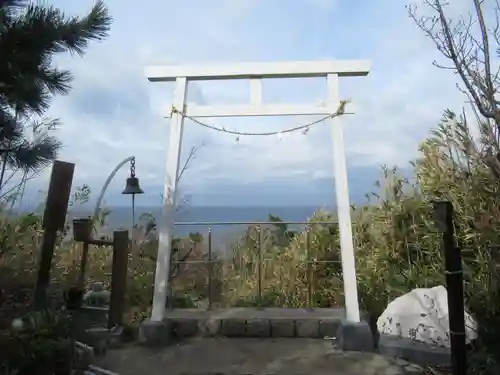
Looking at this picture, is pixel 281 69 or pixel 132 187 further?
pixel 132 187

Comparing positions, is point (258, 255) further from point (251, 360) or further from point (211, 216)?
point (251, 360)

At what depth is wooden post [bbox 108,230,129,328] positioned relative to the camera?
4.34 meters

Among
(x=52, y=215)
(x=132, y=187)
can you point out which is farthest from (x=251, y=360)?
(x=132, y=187)

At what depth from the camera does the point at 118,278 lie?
4379 mm

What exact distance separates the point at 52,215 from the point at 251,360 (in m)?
1.82

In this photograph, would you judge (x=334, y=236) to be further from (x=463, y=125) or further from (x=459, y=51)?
(x=459, y=51)

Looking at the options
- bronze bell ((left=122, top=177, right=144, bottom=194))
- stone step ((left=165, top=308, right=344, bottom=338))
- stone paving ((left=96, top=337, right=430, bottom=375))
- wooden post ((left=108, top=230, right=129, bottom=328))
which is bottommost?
stone paving ((left=96, top=337, right=430, bottom=375))

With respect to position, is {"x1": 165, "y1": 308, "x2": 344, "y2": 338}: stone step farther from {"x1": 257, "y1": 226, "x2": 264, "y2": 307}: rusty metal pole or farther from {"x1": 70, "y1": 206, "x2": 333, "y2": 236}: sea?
{"x1": 70, "y1": 206, "x2": 333, "y2": 236}: sea

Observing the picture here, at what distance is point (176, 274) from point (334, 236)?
1.78 meters

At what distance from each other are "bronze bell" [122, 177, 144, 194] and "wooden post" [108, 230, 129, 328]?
2.39 ft

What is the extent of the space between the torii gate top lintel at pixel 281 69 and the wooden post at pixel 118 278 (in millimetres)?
1587

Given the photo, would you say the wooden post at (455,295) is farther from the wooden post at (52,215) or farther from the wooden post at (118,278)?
the wooden post at (118,278)

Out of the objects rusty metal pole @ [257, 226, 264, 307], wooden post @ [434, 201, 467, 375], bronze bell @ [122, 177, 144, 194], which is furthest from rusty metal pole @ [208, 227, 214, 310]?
wooden post @ [434, 201, 467, 375]

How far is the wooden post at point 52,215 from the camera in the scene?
328 cm
